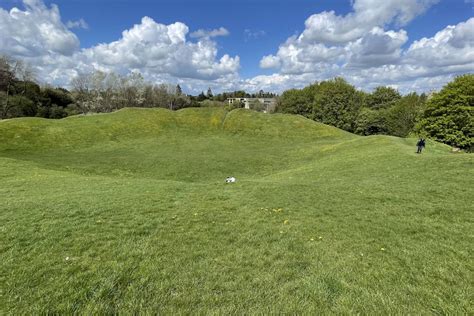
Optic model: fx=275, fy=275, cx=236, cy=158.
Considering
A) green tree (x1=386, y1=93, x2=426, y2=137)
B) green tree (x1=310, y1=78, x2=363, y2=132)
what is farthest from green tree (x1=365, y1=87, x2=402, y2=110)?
green tree (x1=386, y1=93, x2=426, y2=137)

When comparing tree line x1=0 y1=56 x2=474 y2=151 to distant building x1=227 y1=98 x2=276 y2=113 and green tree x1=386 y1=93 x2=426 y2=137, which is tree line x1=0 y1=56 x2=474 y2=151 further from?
distant building x1=227 y1=98 x2=276 y2=113

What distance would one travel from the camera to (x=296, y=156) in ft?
112

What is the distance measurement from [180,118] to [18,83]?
4901 centimetres

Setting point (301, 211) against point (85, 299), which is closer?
point (85, 299)

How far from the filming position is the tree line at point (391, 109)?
1772 inches

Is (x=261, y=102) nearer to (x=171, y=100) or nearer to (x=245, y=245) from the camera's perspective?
(x=171, y=100)

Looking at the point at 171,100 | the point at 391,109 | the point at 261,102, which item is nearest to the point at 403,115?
the point at 391,109

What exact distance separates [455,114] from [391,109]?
26936 mm

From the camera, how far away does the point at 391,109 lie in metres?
71.3

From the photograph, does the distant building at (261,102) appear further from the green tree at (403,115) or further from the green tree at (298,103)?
the green tree at (403,115)

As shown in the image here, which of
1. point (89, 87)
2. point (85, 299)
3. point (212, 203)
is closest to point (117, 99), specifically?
point (89, 87)

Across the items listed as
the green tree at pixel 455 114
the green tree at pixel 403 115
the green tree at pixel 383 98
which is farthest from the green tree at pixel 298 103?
the green tree at pixel 455 114

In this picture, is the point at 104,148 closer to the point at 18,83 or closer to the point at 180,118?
the point at 180,118

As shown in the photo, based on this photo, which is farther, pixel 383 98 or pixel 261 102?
pixel 261 102
